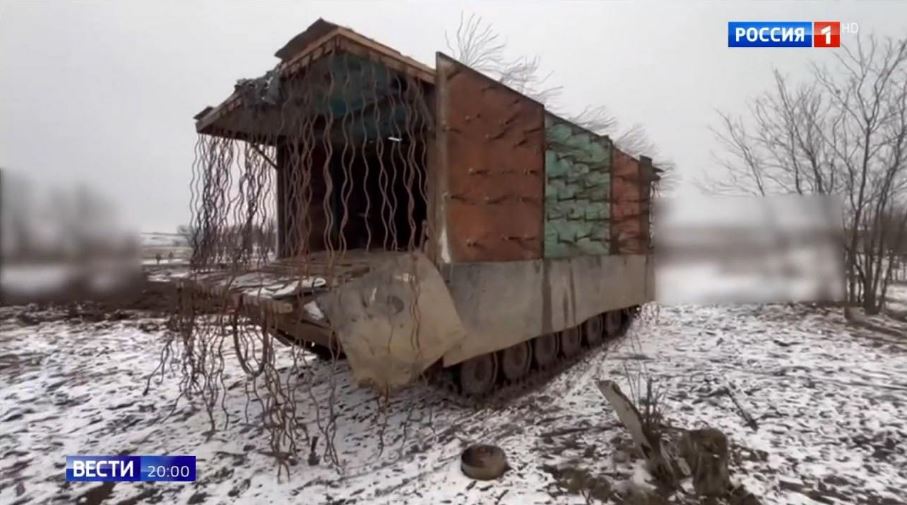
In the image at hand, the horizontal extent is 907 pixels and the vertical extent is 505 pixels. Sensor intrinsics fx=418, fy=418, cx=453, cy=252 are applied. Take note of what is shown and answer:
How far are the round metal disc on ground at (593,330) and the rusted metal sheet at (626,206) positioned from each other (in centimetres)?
109

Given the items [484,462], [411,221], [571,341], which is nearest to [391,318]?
[411,221]

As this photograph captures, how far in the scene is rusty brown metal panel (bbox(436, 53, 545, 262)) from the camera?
340 cm

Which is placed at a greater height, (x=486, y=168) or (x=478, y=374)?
(x=486, y=168)

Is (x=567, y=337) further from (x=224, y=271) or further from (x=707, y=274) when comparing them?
(x=224, y=271)

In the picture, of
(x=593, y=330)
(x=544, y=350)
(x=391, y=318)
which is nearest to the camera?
(x=391, y=318)

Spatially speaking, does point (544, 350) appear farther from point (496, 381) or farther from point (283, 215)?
point (283, 215)

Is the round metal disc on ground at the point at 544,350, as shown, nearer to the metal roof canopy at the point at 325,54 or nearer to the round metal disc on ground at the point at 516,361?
the round metal disc on ground at the point at 516,361

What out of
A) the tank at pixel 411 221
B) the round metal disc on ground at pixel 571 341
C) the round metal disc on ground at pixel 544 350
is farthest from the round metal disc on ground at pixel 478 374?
the round metal disc on ground at pixel 571 341

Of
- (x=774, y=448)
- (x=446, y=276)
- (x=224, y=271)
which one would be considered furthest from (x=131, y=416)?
(x=774, y=448)

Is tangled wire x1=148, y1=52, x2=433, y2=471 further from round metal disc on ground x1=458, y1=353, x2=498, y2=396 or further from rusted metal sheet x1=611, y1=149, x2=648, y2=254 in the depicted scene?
rusted metal sheet x1=611, y1=149, x2=648, y2=254

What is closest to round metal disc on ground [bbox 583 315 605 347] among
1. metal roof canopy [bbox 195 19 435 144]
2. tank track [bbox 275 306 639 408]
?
tank track [bbox 275 306 639 408]

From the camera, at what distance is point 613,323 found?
6.95 m

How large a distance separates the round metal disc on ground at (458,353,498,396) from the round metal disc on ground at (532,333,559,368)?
75 cm

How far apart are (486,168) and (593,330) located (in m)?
3.67
